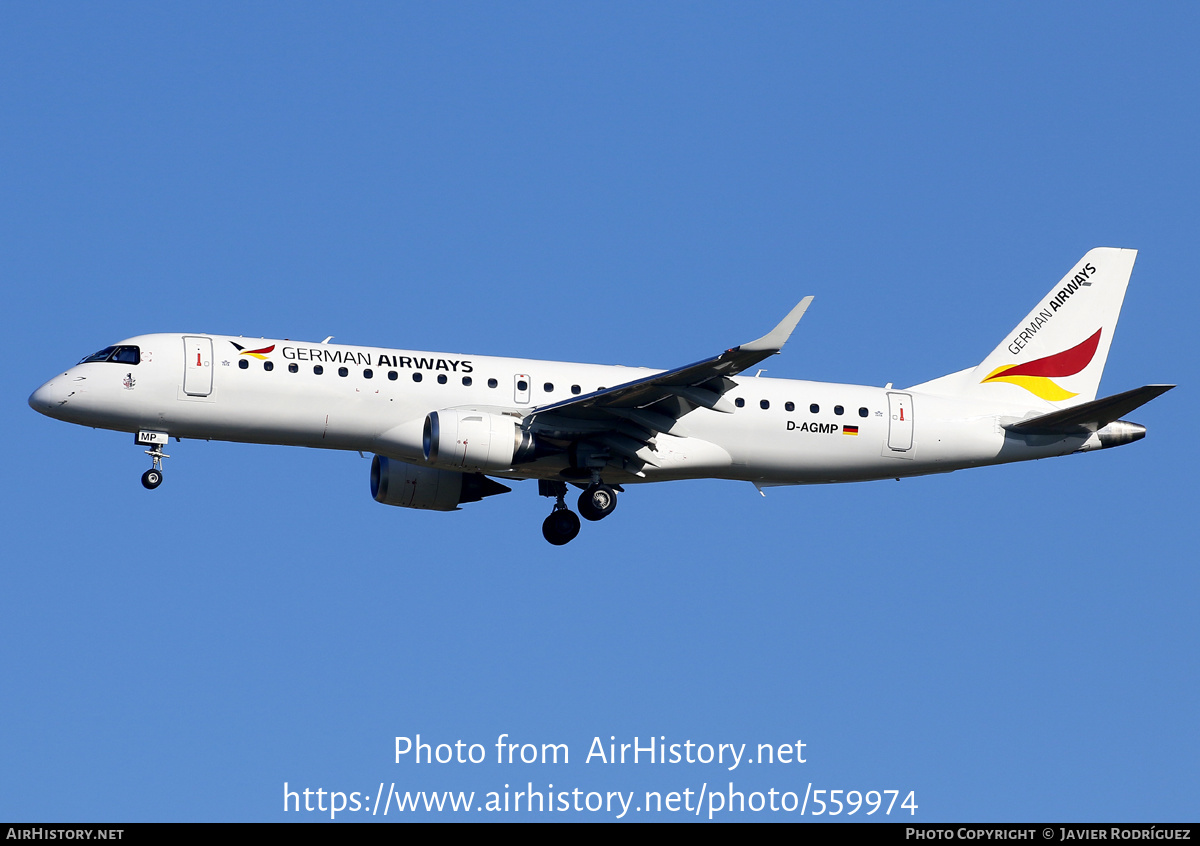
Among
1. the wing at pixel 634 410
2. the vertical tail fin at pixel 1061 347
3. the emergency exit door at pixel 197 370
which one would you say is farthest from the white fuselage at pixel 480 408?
the vertical tail fin at pixel 1061 347

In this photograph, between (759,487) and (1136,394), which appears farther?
(759,487)

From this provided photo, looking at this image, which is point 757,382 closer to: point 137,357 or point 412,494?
point 412,494

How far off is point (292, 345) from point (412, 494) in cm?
563

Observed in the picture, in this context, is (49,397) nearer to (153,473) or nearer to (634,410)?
(153,473)

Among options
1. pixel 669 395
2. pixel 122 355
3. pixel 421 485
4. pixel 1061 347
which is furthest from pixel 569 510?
pixel 1061 347

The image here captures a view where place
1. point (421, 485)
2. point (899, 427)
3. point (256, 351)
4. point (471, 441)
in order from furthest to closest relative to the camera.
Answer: point (421, 485) → point (899, 427) → point (256, 351) → point (471, 441)

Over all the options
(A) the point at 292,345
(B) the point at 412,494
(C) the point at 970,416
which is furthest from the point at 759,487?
(A) the point at 292,345

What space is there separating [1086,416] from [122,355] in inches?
933

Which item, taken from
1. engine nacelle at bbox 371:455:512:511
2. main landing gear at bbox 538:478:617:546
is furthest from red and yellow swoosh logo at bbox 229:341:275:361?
main landing gear at bbox 538:478:617:546

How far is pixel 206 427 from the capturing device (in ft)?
117

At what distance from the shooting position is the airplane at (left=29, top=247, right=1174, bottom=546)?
3559 cm

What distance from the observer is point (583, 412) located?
36.2m

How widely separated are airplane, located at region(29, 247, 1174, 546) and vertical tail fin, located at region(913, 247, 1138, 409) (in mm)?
55

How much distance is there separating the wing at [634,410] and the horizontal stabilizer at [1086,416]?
8.41 metres
